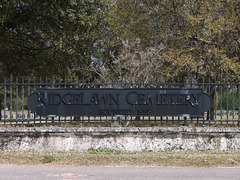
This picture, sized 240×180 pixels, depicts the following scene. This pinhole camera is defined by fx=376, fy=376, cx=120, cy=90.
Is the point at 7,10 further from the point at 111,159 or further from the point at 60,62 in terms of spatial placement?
the point at 111,159

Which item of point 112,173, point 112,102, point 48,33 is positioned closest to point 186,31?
point 48,33

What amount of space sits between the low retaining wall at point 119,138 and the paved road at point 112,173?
249cm

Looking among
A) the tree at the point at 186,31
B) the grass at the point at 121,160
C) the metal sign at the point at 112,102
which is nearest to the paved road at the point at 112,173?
the grass at the point at 121,160

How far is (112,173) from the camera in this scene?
25.4 ft

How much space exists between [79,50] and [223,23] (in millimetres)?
7589

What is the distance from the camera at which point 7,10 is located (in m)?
15.6

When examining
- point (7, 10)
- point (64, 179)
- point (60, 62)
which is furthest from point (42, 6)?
point (64, 179)

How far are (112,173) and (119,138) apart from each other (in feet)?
10.9

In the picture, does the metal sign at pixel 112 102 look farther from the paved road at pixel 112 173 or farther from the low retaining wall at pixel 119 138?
the paved road at pixel 112 173

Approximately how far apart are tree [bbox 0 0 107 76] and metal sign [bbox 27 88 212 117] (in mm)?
5111

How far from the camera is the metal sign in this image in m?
11.7

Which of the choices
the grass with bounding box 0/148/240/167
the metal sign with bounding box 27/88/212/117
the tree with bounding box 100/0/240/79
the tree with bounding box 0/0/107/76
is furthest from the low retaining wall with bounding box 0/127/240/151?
the tree with bounding box 0/0/107/76

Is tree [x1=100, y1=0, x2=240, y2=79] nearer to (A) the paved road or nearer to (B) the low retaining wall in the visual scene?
(B) the low retaining wall

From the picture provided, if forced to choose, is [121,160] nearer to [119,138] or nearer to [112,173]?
[112,173]
